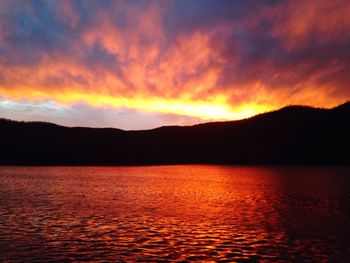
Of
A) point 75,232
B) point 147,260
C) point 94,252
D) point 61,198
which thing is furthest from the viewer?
point 61,198

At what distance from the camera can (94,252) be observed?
2058 cm

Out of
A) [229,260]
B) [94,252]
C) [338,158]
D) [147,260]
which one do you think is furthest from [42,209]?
[338,158]

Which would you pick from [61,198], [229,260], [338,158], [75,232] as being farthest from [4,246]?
[338,158]

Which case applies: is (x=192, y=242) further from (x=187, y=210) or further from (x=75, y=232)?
(x=187, y=210)

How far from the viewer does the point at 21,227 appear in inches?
1052

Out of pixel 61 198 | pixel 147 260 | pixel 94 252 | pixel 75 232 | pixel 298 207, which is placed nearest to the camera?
pixel 147 260

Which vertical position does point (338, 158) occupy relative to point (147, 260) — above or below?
above

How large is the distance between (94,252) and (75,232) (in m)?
5.42

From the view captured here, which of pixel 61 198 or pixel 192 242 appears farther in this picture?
pixel 61 198

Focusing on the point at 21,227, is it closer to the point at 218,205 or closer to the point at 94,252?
the point at 94,252

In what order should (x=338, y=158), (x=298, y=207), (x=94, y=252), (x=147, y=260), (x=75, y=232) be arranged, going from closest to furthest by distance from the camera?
Answer: (x=147, y=260), (x=94, y=252), (x=75, y=232), (x=298, y=207), (x=338, y=158)

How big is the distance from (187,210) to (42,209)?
14.1 meters

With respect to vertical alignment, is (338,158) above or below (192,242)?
above

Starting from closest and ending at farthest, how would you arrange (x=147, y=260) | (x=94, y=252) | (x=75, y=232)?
(x=147, y=260) → (x=94, y=252) → (x=75, y=232)
